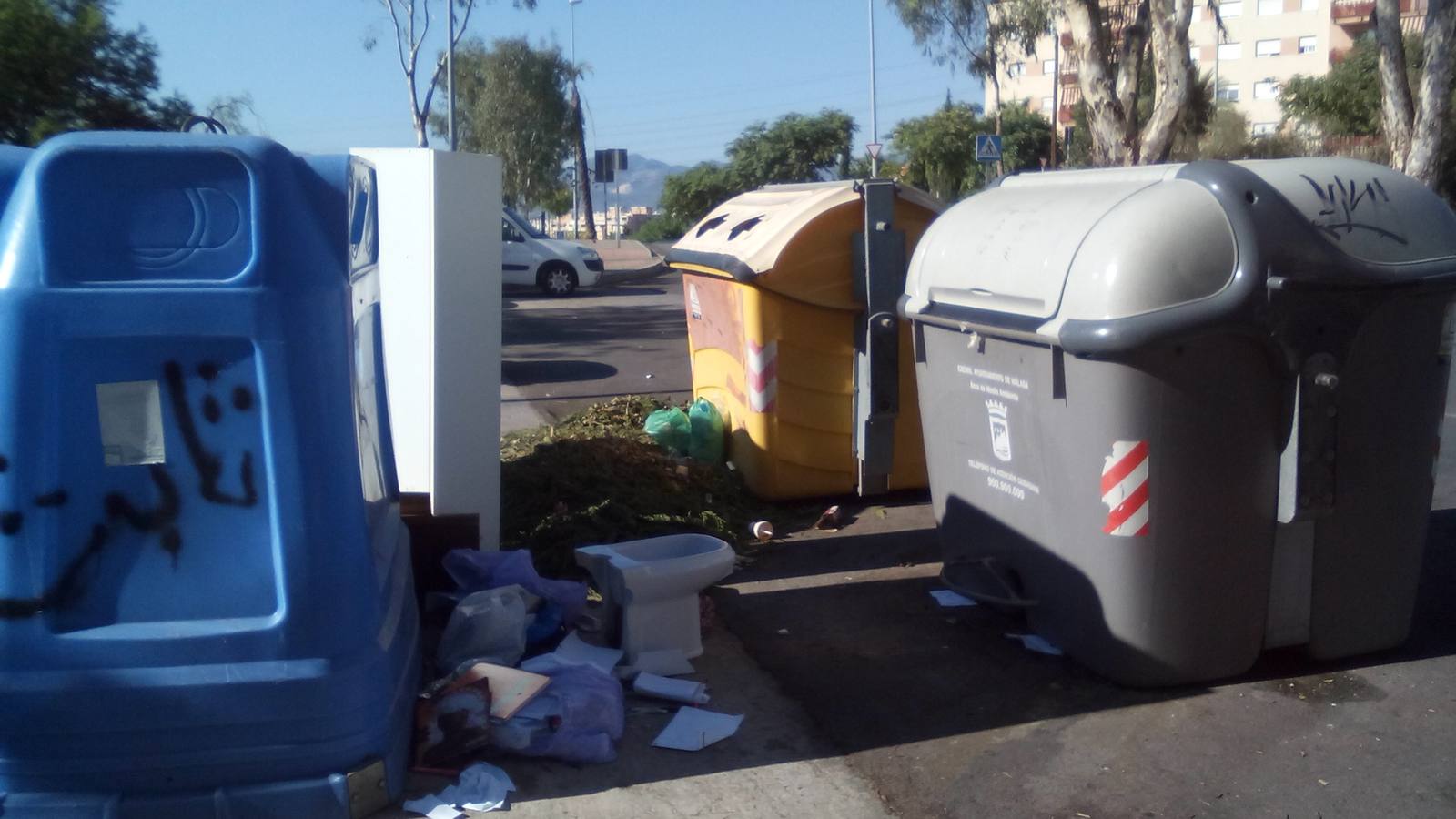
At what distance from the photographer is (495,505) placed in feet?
17.8

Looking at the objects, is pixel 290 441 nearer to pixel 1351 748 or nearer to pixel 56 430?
pixel 56 430

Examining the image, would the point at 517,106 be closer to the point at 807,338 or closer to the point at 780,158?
the point at 780,158

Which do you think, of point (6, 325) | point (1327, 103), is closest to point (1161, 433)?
point (6, 325)

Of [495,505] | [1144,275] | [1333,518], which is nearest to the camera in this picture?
[1144,275]

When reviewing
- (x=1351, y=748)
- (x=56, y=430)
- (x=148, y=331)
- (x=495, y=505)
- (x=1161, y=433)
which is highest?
(x=148, y=331)

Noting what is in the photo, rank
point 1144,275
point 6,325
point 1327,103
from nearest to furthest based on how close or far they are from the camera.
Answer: point 6,325 < point 1144,275 < point 1327,103

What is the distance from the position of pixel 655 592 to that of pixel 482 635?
62cm

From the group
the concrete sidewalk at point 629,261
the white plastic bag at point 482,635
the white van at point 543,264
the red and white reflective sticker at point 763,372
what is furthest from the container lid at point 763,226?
the concrete sidewalk at point 629,261

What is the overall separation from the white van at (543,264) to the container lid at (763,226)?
49.0 ft

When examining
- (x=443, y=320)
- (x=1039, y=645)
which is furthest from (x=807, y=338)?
(x=1039, y=645)

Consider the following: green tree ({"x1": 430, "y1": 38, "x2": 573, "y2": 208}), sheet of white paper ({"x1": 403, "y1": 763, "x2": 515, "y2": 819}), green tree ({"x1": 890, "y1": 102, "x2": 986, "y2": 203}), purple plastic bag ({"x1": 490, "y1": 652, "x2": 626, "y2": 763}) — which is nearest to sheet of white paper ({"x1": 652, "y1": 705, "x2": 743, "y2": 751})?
purple plastic bag ({"x1": 490, "y1": 652, "x2": 626, "y2": 763})

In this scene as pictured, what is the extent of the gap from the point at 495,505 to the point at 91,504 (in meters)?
2.40

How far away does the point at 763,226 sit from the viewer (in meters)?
6.57

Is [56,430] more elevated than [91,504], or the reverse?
[56,430]
